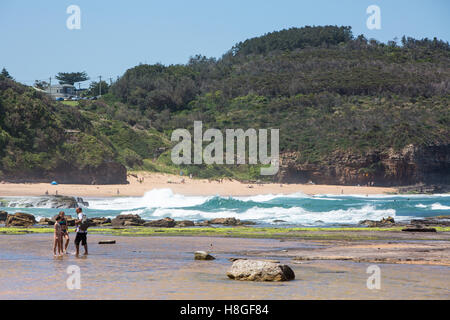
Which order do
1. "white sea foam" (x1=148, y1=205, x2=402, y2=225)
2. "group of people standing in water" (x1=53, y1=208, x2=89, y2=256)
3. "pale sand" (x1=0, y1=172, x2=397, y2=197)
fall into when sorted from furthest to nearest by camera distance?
1. "pale sand" (x1=0, y1=172, x2=397, y2=197)
2. "white sea foam" (x1=148, y1=205, x2=402, y2=225)
3. "group of people standing in water" (x1=53, y1=208, x2=89, y2=256)

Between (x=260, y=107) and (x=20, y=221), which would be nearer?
(x=20, y=221)

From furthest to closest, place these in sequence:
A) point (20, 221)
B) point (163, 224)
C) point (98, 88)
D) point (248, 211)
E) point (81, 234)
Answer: point (98, 88) < point (248, 211) < point (163, 224) < point (20, 221) < point (81, 234)

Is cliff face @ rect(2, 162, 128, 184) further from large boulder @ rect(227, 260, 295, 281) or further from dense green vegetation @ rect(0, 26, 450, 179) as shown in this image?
large boulder @ rect(227, 260, 295, 281)

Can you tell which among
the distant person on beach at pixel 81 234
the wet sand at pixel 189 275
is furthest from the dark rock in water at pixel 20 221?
the distant person on beach at pixel 81 234

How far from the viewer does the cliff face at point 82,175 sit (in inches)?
2544

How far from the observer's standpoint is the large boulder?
14469 mm

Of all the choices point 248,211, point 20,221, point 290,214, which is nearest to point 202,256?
point 20,221

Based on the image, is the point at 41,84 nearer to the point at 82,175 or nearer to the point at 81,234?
the point at 82,175

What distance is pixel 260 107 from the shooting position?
103 m

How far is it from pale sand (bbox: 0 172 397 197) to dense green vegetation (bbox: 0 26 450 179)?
14.5 ft

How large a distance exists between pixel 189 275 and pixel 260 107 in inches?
3469

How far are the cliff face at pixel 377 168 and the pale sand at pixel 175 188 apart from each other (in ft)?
10.8

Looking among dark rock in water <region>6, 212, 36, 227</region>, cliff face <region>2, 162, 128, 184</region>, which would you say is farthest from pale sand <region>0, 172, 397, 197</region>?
dark rock in water <region>6, 212, 36, 227</region>

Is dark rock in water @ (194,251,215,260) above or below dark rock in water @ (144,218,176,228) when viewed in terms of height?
above
